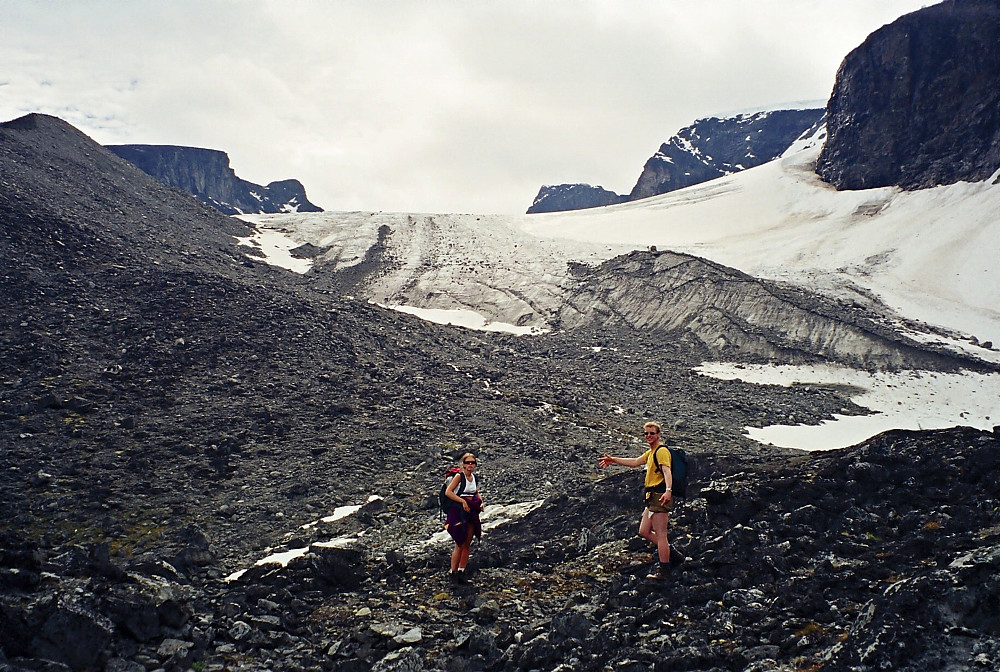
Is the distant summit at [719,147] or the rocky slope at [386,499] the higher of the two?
the distant summit at [719,147]

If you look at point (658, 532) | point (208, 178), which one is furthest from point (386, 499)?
point (208, 178)

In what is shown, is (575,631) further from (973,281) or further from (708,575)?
(973,281)

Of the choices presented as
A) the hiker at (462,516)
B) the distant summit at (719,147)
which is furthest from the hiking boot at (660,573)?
the distant summit at (719,147)

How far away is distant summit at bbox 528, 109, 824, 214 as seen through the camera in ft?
370

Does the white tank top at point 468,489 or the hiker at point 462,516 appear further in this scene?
the white tank top at point 468,489

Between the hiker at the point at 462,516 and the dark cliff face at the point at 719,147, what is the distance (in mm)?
116043

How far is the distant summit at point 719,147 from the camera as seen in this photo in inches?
4444

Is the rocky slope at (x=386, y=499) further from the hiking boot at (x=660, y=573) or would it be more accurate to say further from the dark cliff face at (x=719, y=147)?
the dark cliff face at (x=719, y=147)

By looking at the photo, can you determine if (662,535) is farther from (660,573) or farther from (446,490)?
(446,490)

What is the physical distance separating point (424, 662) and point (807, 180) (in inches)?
2852

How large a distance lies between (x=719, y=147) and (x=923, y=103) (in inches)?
2675

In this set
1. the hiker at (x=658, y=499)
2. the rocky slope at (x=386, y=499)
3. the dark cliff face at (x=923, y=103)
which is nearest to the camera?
the rocky slope at (x=386, y=499)

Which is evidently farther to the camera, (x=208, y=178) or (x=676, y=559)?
(x=208, y=178)

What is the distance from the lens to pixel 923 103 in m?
57.5
